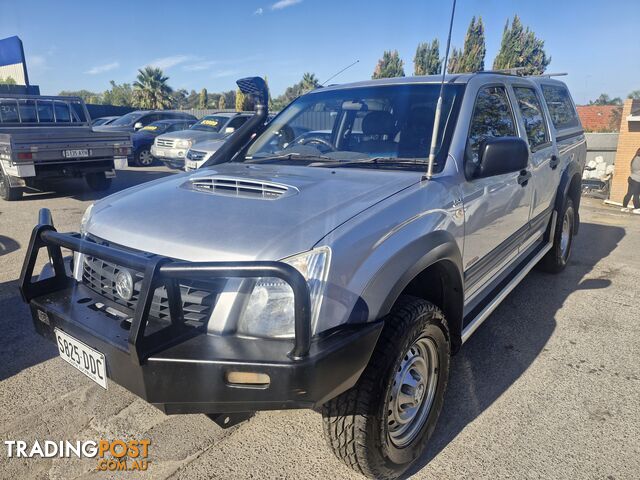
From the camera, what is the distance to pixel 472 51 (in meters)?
3.46

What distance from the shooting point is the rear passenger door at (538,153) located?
3.66m

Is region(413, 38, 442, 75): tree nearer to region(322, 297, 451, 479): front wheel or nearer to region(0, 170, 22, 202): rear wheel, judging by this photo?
region(322, 297, 451, 479): front wheel

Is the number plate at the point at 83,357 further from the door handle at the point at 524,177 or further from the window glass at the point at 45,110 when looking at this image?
the window glass at the point at 45,110

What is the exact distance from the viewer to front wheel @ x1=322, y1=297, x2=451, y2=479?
1.86 metres

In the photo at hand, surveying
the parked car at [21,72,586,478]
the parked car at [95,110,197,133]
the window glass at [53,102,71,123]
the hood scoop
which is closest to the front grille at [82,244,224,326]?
the parked car at [21,72,586,478]

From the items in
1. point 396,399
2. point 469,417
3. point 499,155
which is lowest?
point 469,417

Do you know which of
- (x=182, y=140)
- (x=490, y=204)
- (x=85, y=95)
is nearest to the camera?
(x=490, y=204)

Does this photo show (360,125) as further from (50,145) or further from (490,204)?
(50,145)

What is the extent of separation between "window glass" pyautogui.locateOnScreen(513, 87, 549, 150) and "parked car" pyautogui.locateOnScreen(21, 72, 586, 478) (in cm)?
59

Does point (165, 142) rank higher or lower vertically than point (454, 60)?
lower

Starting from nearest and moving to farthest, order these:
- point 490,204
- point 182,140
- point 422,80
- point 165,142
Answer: point 490,204
point 422,80
point 182,140
point 165,142

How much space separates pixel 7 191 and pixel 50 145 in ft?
5.45

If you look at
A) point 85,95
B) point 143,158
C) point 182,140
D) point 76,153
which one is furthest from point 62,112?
point 85,95

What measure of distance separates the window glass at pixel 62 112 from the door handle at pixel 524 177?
1007 cm
